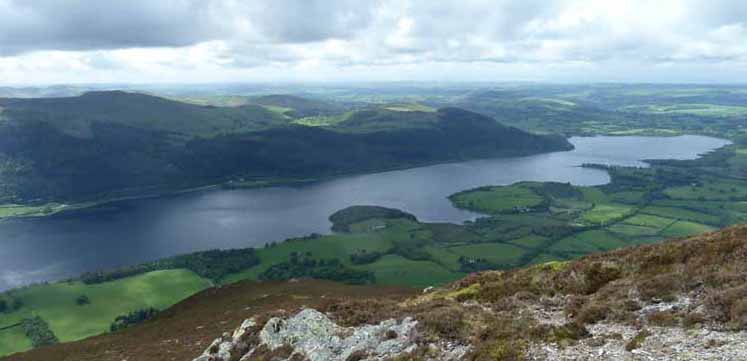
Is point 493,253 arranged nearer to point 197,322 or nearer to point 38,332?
point 197,322

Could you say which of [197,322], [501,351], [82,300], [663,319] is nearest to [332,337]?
[501,351]

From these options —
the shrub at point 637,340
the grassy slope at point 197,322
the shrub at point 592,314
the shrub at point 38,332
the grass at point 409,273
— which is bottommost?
the shrub at point 38,332

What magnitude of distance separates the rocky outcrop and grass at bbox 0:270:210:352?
11410cm

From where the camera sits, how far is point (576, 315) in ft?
92.4

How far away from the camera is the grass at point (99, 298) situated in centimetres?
13988

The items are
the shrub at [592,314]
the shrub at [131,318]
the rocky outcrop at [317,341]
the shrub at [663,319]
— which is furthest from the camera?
the shrub at [131,318]

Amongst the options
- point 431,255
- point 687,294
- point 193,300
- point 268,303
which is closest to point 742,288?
point 687,294

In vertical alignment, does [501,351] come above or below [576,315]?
below

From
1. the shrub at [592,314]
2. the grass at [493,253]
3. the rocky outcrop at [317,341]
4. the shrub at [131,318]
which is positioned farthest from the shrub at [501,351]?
the grass at [493,253]

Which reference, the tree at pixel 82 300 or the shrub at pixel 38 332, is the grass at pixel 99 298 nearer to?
the tree at pixel 82 300

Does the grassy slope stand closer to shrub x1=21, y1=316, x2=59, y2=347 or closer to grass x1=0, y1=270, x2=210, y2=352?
shrub x1=21, y1=316, x2=59, y2=347

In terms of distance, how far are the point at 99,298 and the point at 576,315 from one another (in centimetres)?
16399

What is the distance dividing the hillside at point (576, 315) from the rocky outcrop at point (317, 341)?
11 centimetres

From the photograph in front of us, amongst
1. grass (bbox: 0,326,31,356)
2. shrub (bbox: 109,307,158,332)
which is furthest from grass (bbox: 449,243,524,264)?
grass (bbox: 0,326,31,356)
